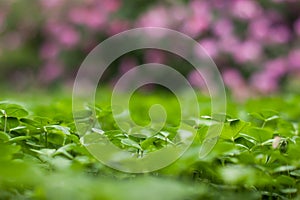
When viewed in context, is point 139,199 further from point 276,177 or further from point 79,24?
point 79,24

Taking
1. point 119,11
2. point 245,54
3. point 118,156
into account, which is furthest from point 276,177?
point 119,11

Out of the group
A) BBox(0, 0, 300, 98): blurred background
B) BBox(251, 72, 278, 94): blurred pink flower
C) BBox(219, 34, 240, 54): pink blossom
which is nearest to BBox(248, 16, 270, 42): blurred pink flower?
BBox(0, 0, 300, 98): blurred background

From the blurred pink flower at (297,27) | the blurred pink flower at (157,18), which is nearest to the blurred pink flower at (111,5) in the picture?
the blurred pink flower at (157,18)

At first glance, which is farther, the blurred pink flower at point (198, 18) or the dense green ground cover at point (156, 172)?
the blurred pink flower at point (198, 18)

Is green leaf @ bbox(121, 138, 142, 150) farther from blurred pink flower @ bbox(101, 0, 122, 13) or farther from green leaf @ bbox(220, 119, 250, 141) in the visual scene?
blurred pink flower @ bbox(101, 0, 122, 13)

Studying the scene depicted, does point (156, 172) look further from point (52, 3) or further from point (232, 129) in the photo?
point (52, 3)

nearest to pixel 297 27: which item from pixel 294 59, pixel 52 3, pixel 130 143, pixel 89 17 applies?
pixel 294 59

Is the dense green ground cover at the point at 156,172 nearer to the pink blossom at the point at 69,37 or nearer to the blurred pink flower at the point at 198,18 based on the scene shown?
the blurred pink flower at the point at 198,18
